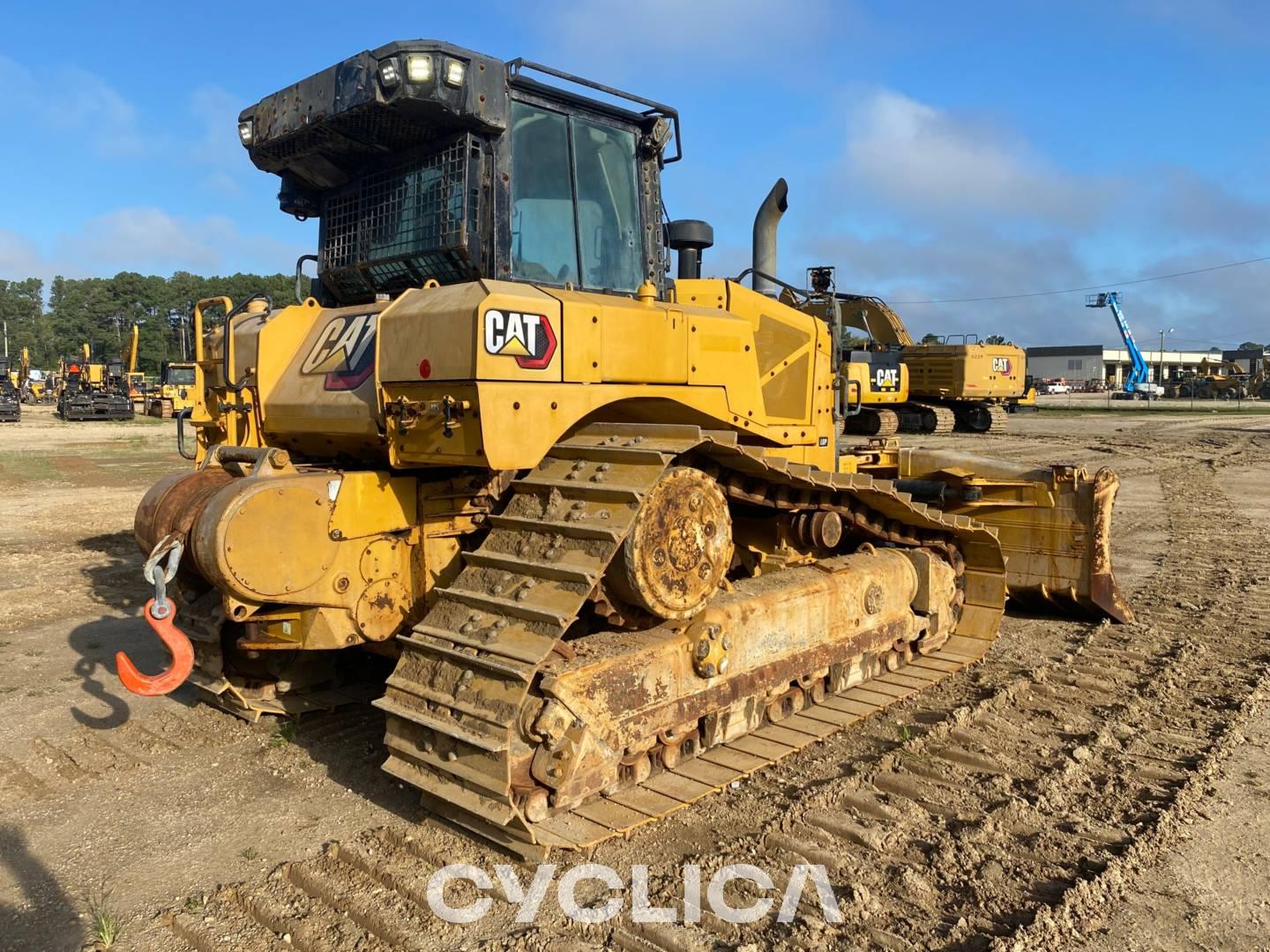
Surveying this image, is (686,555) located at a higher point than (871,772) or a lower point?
higher

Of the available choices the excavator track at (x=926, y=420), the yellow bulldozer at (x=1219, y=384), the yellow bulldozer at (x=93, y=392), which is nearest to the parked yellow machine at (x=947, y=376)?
the excavator track at (x=926, y=420)

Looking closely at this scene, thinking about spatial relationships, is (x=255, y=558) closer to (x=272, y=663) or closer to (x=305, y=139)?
(x=272, y=663)

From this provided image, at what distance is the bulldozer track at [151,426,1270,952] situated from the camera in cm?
312

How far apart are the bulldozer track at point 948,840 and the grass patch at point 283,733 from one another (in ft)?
4.26

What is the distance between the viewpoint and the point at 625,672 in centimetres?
385

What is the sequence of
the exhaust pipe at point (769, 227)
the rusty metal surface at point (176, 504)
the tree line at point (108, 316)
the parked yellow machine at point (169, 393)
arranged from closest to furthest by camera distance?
the rusty metal surface at point (176, 504) → the exhaust pipe at point (769, 227) → the parked yellow machine at point (169, 393) → the tree line at point (108, 316)

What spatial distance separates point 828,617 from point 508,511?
6.66 feet

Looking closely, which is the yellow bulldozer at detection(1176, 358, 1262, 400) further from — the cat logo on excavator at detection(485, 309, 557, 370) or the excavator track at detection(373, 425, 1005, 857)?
the cat logo on excavator at detection(485, 309, 557, 370)

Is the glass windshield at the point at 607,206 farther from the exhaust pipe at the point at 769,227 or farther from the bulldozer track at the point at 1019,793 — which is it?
the bulldozer track at the point at 1019,793

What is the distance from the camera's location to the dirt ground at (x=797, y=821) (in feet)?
10.3

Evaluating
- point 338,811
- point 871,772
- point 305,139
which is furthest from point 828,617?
point 305,139

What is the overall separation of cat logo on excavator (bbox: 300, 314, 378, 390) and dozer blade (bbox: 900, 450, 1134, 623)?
4.54 m

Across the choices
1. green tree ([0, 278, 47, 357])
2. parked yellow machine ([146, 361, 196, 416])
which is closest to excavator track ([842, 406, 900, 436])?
parked yellow machine ([146, 361, 196, 416])
